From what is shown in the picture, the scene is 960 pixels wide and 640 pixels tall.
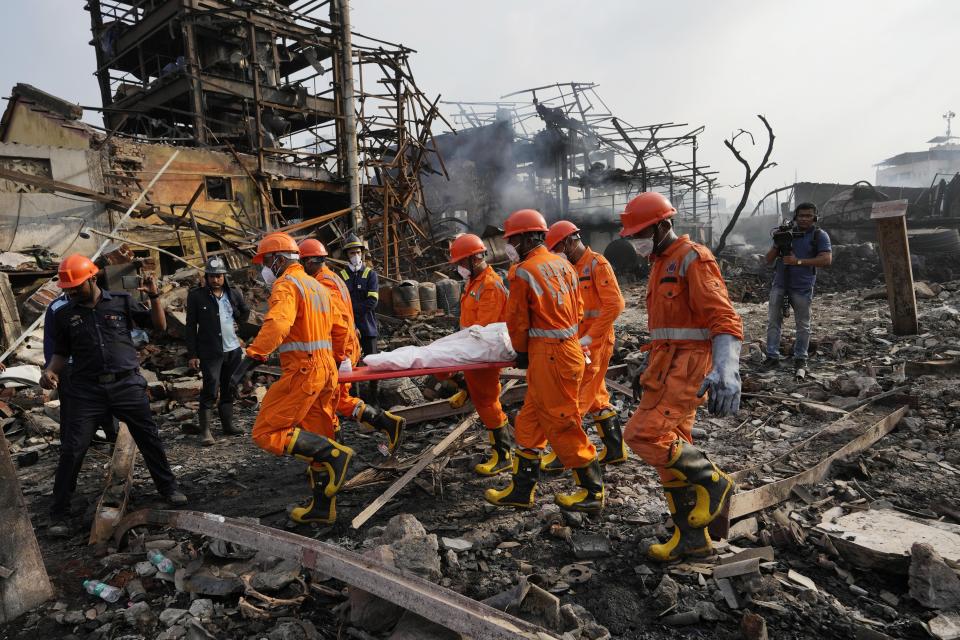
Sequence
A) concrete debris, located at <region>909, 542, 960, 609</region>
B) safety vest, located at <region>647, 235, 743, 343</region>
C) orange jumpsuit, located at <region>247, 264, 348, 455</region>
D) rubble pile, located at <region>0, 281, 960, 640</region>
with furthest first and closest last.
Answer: orange jumpsuit, located at <region>247, 264, 348, 455</region>, safety vest, located at <region>647, 235, 743, 343</region>, rubble pile, located at <region>0, 281, 960, 640</region>, concrete debris, located at <region>909, 542, 960, 609</region>

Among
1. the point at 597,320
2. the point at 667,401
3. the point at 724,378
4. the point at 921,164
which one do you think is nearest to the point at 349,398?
the point at 597,320

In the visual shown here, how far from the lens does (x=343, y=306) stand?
4586mm

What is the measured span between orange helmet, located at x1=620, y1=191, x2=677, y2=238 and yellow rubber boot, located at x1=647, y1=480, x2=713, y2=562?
1.40 meters

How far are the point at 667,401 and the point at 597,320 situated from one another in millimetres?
1623

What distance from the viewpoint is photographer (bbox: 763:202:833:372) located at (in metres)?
6.22

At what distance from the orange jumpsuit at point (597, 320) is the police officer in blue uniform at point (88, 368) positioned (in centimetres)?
336

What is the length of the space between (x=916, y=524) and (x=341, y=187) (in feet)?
51.1

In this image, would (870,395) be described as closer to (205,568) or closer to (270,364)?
(205,568)

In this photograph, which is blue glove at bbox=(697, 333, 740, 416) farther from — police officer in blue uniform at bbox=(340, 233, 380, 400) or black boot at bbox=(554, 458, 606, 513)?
police officer in blue uniform at bbox=(340, 233, 380, 400)

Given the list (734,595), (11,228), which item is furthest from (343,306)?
(11,228)

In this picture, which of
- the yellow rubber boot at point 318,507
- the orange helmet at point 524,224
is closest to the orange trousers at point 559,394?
the orange helmet at point 524,224

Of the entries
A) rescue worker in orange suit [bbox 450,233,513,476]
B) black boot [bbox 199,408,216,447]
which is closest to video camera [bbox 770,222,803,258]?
rescue worker in orange suit [bbox 450,233,513,476]

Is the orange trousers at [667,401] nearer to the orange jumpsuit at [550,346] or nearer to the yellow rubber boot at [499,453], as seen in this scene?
the orange jumpsuit at [550,346]

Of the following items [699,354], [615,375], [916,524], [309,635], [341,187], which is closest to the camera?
[309,635]
